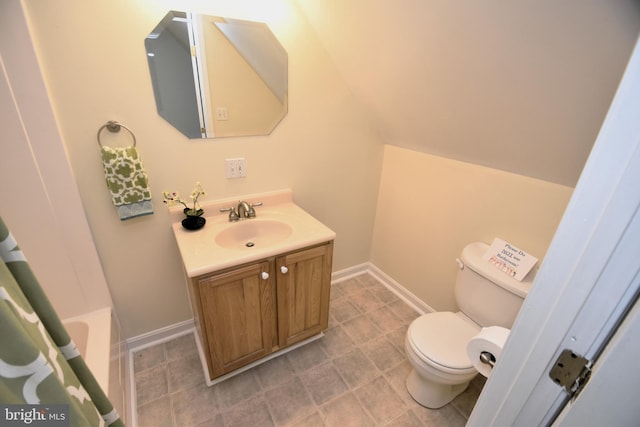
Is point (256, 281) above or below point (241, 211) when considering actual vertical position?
below

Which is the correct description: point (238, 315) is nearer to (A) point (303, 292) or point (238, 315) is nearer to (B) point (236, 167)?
(A) point (303, 292)

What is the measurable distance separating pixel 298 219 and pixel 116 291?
1.07 meters

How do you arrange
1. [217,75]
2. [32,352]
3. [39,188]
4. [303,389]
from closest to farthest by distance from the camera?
[32,352], [39,188], [217,75], [303,389]

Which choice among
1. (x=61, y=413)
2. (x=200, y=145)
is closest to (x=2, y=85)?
(x=200, y=145)

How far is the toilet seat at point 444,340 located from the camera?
1264mm

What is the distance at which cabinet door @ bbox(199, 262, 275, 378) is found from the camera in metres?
1.27

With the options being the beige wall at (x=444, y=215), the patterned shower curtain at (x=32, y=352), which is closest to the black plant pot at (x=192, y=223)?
the patterned shower curtain at (x=32, y=352)

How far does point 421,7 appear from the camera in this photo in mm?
979

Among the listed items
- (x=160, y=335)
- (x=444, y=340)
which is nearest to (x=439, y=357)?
(x=444, y=340)

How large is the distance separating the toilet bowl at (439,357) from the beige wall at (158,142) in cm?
100

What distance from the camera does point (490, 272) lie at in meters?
1.35

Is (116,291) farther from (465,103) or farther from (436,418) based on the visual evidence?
(465,103)

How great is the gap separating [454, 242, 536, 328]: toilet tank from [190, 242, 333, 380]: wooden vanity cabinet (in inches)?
29.2

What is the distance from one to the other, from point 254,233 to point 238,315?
0.48 metres
